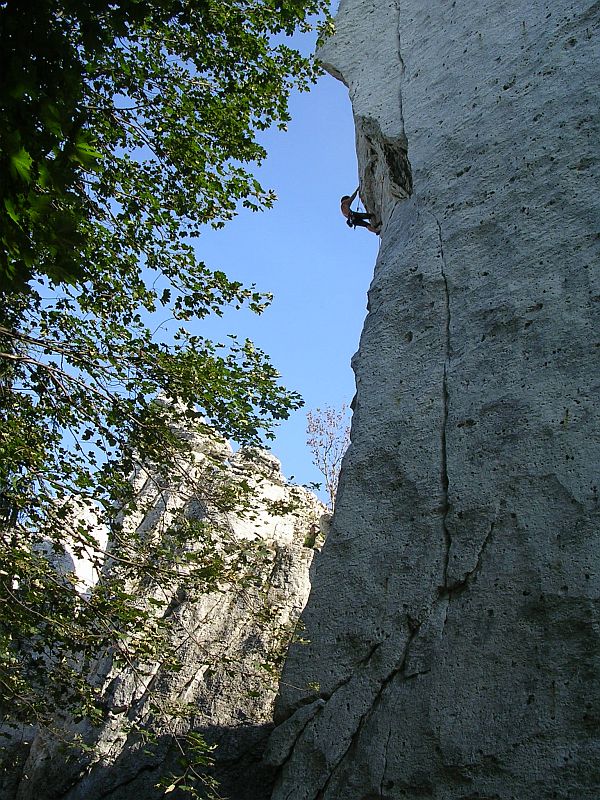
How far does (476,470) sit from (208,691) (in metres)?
5.09

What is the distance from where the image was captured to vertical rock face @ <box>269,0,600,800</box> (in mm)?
3754

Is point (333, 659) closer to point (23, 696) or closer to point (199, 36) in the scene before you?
point (23, 696)

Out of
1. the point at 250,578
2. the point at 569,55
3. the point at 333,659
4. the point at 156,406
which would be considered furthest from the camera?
the point at 156,406

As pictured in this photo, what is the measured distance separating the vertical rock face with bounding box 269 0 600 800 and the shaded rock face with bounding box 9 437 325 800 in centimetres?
99

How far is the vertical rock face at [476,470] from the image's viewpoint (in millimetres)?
3754

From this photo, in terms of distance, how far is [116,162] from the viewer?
636cm

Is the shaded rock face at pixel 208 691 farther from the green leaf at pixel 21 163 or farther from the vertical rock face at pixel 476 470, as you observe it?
the green leaf at pixel 21 163

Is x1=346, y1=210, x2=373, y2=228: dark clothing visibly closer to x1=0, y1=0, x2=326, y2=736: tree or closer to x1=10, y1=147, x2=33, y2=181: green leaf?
x1=0, y1=0, x2=326, y2=736: tree

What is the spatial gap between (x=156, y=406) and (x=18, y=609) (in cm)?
197

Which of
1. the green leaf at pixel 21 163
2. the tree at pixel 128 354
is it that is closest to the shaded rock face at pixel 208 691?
the tree at pixel 128 354

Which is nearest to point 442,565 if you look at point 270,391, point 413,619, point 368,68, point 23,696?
point 413,619

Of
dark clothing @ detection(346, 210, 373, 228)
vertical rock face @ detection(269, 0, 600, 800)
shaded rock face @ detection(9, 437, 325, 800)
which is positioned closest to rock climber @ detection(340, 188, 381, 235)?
dark clothing @ detection(346, 210, 373, 228)

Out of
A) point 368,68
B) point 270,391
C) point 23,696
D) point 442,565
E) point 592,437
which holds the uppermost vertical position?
point 368,68

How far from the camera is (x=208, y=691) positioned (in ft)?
26.5
